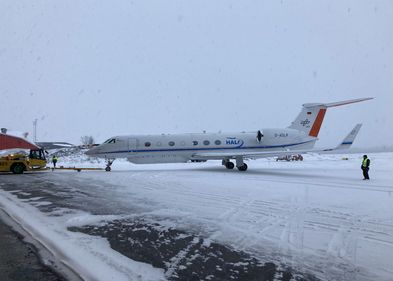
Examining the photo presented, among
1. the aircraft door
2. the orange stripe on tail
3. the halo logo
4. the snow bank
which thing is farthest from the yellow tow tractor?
the orange stripe on tail

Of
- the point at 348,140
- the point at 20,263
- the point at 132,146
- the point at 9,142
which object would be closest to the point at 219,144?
the point at 132,146

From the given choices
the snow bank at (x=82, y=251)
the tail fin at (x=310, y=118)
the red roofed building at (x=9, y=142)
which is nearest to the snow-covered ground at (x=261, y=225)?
the snow bank at (x=82, y=251)

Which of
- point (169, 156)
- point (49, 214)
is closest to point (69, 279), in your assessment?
point (49, 214)

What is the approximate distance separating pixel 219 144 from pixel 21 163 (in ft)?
45.5

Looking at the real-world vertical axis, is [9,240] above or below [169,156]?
below

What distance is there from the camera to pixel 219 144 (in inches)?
1058

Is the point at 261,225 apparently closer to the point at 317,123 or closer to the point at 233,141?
the point at 233,141

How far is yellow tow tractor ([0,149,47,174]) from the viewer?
956 inches

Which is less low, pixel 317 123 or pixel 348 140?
pixel 317 123

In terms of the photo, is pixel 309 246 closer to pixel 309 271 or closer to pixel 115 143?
pixel 309 271

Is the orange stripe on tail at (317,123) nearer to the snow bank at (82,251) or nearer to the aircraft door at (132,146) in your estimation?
the aircraft door at (132,146)

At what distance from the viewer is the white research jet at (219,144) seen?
2519cm

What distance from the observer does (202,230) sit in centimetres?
707

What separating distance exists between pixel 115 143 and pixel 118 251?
65.8 feet
